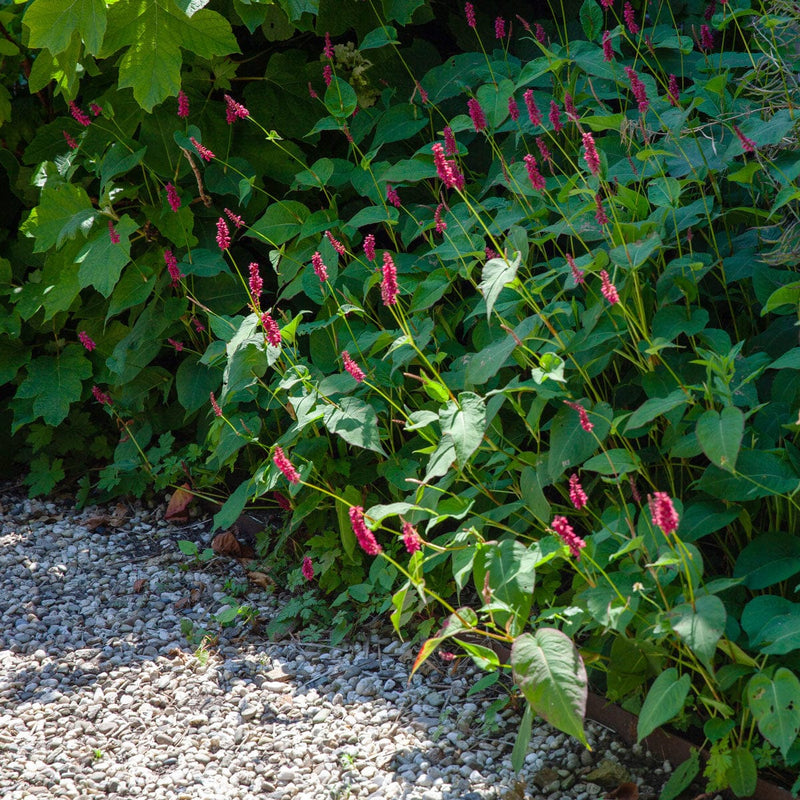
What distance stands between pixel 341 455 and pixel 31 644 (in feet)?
3.15

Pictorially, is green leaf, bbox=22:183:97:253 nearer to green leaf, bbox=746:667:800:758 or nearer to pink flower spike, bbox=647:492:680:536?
pink flower spike, bbox=647:492:680:536

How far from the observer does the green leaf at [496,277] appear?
174cm

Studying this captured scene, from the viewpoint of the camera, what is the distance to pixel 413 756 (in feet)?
6.36

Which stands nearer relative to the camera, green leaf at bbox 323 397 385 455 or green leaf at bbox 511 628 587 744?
green leaf at bbox 511 628 587 744

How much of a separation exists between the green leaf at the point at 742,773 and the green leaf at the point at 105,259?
6.52ft

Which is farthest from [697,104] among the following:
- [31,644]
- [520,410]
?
[31,644]

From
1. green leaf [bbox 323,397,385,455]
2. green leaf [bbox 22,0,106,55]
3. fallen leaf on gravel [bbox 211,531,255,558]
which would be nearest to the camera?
green leaf [bbox 323,397,385,455]

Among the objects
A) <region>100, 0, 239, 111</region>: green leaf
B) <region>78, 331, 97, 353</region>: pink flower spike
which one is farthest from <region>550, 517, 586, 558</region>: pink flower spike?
<region>78, 331, 97, 353</region>: pink flower spike

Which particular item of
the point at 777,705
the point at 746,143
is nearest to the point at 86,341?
the point at 746,143

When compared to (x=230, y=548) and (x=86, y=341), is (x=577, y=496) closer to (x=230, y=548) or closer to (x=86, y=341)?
(x=230, y=548)

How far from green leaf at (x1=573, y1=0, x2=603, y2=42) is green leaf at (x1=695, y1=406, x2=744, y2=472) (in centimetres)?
124

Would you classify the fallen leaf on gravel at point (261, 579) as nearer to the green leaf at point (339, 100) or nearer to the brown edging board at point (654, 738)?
the brown edging board at point (654, 738)

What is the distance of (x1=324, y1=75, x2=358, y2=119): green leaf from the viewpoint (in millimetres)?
2457

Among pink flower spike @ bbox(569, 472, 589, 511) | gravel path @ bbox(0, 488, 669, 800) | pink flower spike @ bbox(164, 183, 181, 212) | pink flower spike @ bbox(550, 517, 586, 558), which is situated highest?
pink flower spike @ bbox(164, 183, 181, 212)
